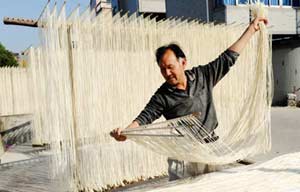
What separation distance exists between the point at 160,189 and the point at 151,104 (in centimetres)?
61

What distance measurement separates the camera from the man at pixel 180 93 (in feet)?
9.33

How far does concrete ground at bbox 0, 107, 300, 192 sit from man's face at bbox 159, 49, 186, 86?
4.02ft

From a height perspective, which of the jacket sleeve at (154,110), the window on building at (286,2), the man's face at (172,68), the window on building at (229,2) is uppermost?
the window on building at (286,2)

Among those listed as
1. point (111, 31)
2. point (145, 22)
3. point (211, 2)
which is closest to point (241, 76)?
point (145, 22)

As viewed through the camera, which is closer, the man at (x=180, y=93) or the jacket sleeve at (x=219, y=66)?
the man at (x=180, y=93)

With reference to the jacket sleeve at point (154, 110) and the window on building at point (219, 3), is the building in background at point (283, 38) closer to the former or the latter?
the window on building at point (219, 3)

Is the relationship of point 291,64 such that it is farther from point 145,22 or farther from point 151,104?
point 151,104

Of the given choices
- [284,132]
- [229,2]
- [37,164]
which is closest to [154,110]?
[37,164]

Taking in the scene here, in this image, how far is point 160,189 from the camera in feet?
8.92

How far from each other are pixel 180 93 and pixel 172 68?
189 mm

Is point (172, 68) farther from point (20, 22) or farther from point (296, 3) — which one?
point (296, 3)

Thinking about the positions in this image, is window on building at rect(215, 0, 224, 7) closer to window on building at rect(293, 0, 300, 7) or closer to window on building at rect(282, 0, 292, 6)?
window on building at rect(282, 0, 292, 6)

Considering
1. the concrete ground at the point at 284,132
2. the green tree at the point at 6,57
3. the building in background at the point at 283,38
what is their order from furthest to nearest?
1. the green tree at the point at 6,57
2. the building in background at the point at 283,38
3. the concrete ground at the point at 284,132

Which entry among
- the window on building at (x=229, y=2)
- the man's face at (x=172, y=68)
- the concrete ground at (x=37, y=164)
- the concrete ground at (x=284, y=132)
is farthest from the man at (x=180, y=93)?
the window on building at (x=229, y=2)
